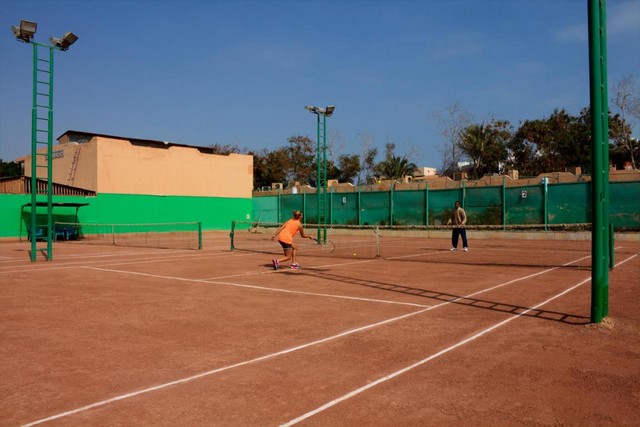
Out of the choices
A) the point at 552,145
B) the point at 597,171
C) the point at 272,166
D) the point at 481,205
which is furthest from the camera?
the point at 272,166

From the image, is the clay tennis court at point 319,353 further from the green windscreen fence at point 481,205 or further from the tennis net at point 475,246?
the green windscreen fence at point 481,205

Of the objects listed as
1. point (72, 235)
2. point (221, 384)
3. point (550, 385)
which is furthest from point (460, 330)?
point (72, 235)

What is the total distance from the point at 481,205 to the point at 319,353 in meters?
25.9

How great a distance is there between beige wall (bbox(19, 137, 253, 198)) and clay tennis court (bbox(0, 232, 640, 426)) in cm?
2515

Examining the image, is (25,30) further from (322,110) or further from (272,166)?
(272,166)

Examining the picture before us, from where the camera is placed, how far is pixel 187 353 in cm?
606

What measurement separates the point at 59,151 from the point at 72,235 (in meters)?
10.2

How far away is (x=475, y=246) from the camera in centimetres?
2384

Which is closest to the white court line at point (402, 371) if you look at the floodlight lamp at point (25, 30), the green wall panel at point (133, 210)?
the floodlight lamp at point (25, 30)

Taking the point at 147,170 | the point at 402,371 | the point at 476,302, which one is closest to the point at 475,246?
the point at 476,302

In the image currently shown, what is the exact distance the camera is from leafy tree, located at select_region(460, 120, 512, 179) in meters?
55.5

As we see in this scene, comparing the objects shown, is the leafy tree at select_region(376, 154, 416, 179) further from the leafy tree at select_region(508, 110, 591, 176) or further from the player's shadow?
the player's shadow

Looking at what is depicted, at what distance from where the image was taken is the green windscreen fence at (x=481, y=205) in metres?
25.3

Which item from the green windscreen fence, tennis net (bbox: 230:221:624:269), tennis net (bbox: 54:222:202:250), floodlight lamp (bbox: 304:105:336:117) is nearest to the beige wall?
tennis net (bbox: 54:222:202:250)
